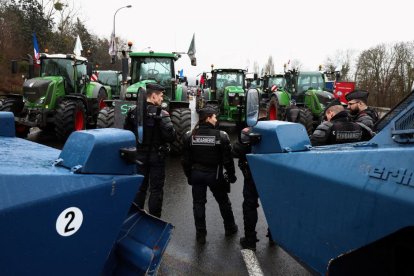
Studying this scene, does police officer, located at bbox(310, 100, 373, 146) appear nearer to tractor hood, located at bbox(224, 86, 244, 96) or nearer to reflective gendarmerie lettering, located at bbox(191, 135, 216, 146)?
reflective gendarmerie lettering, located at bbox(191, 135, 216, 146)

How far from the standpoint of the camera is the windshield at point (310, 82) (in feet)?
49.5

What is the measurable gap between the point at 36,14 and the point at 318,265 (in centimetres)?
4060

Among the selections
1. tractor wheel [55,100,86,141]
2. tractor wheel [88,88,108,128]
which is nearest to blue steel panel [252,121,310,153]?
tractor wheel [55,100,86,141]

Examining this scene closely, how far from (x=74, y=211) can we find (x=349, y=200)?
1.39 metres

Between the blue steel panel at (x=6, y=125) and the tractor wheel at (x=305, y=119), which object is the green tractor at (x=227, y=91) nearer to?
the tractor wheel at (x=305, y=119)

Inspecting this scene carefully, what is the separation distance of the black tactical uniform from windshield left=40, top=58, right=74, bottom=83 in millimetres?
9217

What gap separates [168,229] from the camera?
8.60ft

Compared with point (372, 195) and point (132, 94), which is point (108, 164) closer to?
point (372, 195)

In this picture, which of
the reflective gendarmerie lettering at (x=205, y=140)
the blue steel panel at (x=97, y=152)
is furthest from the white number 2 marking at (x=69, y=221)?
the reflective gendarmerie lettering at (x=205, y=140)

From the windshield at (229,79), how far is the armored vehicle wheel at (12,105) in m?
7.56

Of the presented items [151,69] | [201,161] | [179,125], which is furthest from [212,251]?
[151,69]

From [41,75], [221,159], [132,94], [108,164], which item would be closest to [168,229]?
[108,164]

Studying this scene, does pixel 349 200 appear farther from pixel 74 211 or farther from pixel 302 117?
pixel 302 117

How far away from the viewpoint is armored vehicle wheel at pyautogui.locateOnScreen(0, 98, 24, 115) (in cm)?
1001
